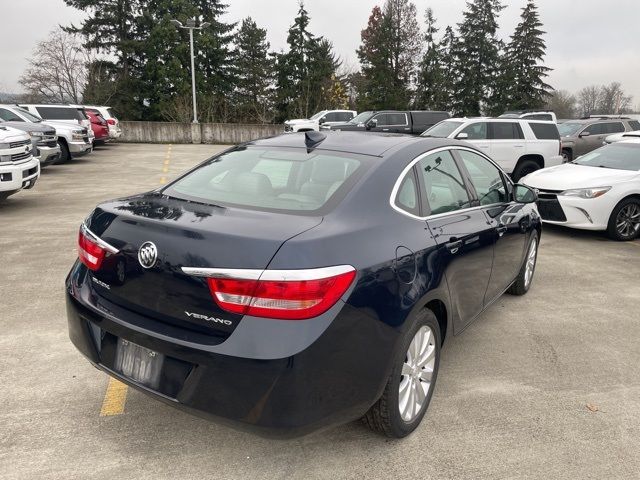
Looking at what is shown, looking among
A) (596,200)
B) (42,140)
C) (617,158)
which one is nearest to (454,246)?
(596,200)

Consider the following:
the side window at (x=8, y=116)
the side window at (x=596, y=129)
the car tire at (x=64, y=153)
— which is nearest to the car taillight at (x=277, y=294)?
the side window at (x=8, y=116)

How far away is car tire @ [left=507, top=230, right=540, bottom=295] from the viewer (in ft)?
16.3

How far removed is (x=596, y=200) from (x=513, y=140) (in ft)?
19.1

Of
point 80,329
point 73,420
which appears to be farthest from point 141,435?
point 80,329

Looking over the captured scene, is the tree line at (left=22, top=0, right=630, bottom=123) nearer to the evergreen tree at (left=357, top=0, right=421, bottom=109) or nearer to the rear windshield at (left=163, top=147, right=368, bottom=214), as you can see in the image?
the evergreen tree at (left=357, top=0, right=421, bottom=109)

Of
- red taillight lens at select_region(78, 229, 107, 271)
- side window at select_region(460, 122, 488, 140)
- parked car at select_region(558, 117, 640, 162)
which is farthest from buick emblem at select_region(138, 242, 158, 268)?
parked car at select_region(558, 117, 640, 162)

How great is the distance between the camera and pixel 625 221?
7.78 metres

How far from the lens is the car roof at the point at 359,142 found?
3.23m

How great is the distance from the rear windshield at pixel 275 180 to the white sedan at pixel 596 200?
5.81 meters

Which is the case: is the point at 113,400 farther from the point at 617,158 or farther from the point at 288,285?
the point at 617,158

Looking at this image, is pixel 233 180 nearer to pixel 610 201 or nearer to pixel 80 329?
pixel 80 329

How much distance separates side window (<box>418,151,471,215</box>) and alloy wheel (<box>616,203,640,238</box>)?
538 cm

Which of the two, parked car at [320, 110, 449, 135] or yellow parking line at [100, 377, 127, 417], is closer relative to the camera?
yellow parking line at [100, 377, 127, 417]

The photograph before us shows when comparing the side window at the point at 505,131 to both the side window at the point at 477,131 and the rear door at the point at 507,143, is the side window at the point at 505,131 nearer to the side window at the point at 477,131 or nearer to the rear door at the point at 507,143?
the rear door at the point at 507,143
